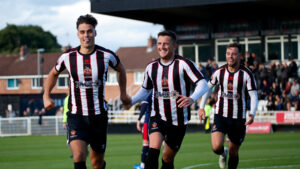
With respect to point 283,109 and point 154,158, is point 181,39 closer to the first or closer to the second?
point 283,109

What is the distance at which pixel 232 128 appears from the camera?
11188mm

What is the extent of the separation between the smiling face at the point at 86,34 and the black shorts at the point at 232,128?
13.2ft

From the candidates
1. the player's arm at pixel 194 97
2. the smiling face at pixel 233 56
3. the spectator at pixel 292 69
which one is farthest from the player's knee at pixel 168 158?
the spectator at pixel 292 69

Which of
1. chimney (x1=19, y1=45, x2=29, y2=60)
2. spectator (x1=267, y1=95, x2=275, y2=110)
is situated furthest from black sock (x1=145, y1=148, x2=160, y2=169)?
chimney (x1=19, y1=45, x2=29, y2=60)

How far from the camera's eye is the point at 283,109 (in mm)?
31141

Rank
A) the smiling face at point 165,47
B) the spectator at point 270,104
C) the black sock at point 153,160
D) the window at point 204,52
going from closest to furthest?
the black sock at point 153,160 → the smiling face at point 165,47 → the spectator at point 270,104 → the window at point 204,52

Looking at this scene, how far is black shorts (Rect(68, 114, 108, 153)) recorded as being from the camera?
8023mm

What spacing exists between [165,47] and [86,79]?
1.53m

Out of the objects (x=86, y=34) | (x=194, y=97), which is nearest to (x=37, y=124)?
(x=194, y=97)

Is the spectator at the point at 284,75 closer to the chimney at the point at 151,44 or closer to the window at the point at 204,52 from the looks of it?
the window at the point at 204,52

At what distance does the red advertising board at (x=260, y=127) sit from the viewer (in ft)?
101

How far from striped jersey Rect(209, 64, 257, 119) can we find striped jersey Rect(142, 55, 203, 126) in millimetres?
2238

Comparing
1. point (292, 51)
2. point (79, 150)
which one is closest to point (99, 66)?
point (79, 150)

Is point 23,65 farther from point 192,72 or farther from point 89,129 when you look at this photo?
point 89,129
